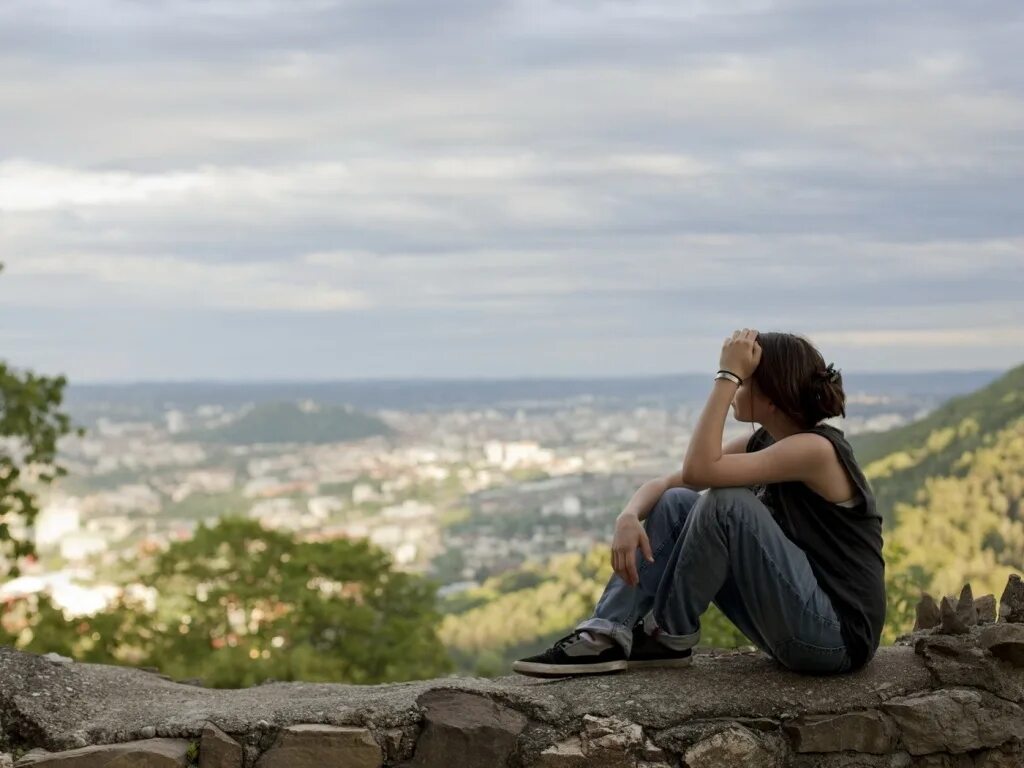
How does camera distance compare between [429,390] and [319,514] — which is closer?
[319,514]

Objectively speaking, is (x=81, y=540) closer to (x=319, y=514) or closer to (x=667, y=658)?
(x=319, y=514)

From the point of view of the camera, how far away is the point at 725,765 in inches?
156

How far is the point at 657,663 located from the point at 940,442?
11937 millimetres

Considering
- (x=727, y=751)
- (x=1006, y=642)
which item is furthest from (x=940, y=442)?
(x=727, y=751)

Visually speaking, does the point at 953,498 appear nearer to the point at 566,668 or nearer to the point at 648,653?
the point at 648,653

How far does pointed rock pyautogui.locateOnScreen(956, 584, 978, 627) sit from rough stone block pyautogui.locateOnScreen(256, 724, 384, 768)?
2.09 metres

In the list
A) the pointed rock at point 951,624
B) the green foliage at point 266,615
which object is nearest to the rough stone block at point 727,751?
the pointed rock at point 951,624

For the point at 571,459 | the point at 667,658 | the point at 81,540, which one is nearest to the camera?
the point at 667,658

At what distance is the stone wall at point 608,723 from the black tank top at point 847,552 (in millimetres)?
263

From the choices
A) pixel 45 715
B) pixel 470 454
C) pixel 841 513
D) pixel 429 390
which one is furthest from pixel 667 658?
pixel 429 390

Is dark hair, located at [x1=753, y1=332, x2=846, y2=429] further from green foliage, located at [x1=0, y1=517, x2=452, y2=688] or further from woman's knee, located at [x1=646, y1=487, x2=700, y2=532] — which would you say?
green foliage, located at [x1=0, y1=517, x2=452, y2=688]

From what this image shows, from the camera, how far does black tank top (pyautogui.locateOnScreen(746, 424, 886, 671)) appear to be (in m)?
3.97

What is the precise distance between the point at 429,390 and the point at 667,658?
4033cm

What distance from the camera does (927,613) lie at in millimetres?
4789
